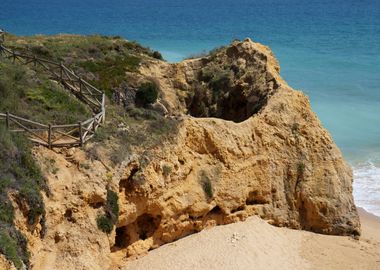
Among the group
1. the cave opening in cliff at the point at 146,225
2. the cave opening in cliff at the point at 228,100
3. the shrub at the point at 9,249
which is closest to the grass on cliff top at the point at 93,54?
the cave opening in cliff at the point at 228,100

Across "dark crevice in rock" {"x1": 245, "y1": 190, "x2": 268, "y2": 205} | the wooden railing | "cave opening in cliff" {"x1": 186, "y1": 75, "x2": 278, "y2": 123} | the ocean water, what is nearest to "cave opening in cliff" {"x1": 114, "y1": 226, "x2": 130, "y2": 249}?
the wooden railing

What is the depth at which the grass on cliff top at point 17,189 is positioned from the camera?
1481 centimetres

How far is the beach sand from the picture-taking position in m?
20.6

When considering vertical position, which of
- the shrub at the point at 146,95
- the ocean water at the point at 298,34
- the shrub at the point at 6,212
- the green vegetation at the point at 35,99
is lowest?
the shrub at the point at 6,212

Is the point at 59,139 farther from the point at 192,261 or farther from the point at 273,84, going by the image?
the point at 273,84

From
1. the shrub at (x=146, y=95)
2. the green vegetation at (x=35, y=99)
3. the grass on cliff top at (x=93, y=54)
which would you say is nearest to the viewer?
the green vegetation at (x=35, y=99)

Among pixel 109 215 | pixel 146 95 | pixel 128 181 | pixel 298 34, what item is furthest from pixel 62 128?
pixel 298 34

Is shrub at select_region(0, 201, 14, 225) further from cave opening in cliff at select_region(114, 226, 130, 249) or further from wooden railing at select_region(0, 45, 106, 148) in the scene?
cave opening in cliff at select_region(114, 226, 130, 249)

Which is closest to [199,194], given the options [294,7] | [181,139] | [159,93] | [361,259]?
[181,139]

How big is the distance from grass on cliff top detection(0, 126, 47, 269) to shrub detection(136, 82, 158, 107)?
33.8 ft

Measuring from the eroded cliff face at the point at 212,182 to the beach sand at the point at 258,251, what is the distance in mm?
473

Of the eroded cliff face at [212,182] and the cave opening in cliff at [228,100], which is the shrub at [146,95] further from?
the cave opening in cliff at [228,100]

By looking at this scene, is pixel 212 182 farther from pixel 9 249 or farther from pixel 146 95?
pixel 9 249

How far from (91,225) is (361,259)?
1161 cm
